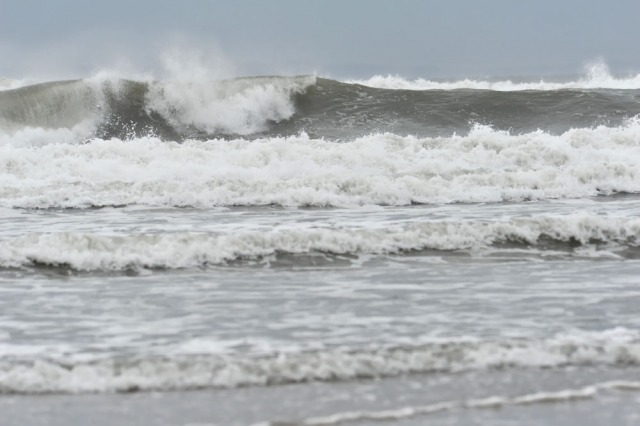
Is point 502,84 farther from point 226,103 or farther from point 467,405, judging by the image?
point 467,405

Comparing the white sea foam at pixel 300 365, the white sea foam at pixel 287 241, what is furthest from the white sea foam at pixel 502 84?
the white sea foam at pixel 300 365

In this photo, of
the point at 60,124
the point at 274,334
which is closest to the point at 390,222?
the point at 274,334

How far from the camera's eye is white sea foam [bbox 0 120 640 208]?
11.3 meters

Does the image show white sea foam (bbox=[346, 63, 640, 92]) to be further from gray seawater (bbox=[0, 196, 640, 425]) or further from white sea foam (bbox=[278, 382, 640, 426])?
white sea foam (bbox=[278, 382, 640, 426])

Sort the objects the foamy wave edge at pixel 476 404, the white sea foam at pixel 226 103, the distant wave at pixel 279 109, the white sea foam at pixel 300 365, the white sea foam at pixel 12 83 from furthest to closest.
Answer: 1. the white sea foam at pixel 12 83
2. the white sea foam at pixel 226 103
3. the distant wave at pixel 279 109
4. the white sea foam at pixel 300 365
5. the foamy wave edge at pixel 476 404

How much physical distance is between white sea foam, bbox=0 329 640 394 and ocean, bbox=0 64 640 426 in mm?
14

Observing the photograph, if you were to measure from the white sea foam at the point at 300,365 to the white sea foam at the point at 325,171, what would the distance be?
250 inches

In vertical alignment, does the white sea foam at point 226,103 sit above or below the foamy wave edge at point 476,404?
above

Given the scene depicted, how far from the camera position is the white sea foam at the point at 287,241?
7.73 metres

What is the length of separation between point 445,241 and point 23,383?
480 cm

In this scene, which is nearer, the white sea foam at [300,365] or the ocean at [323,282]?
the ocean at [323,282]

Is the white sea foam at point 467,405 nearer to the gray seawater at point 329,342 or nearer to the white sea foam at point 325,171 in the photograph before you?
the gray seawater at point 329,342

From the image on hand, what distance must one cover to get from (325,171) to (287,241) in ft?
14.1

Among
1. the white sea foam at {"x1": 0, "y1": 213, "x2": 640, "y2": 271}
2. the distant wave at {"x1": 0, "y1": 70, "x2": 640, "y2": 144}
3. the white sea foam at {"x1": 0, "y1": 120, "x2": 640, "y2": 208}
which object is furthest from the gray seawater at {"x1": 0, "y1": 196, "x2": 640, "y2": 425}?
the distant wave at {"x1": 0, "y1": 70, "x2": 640, "y2": 144}
